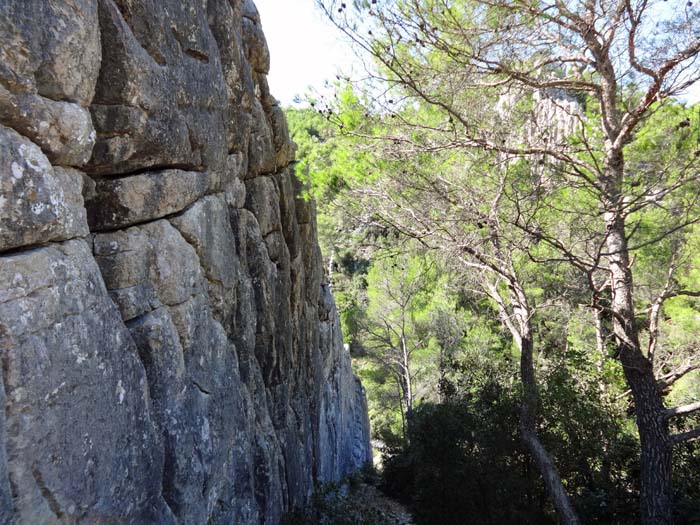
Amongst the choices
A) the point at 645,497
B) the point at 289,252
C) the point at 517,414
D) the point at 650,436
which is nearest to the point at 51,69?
the point at 289,252

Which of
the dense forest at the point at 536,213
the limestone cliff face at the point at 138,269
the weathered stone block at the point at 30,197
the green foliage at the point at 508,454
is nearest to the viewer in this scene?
the weathered stone block at the point at 30,197

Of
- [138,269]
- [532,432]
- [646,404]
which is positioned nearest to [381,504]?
[532,432]

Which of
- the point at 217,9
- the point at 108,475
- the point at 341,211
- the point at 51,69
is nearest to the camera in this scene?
the point at 51,69

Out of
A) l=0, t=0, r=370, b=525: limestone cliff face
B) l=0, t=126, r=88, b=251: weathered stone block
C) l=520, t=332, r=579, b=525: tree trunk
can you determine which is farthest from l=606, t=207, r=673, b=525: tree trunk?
l=0, t=126, r=88, b=251: weathered stone block

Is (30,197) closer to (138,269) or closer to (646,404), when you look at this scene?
(138,269)

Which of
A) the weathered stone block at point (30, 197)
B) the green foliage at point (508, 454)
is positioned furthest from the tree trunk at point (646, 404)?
the weathered stone block at point (30, 197)

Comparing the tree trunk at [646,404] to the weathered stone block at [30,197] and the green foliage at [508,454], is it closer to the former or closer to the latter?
the green foliage at [508,454]

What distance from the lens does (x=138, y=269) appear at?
411 centimetres

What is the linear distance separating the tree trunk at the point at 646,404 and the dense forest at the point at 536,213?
→ 0.02 meters

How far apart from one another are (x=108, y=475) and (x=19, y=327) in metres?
1.18

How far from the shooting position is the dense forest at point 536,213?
561 cm

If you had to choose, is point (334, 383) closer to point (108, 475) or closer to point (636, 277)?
point (636, 277)

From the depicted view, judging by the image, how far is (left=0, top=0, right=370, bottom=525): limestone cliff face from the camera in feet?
9.49

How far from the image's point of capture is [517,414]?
8.99m
